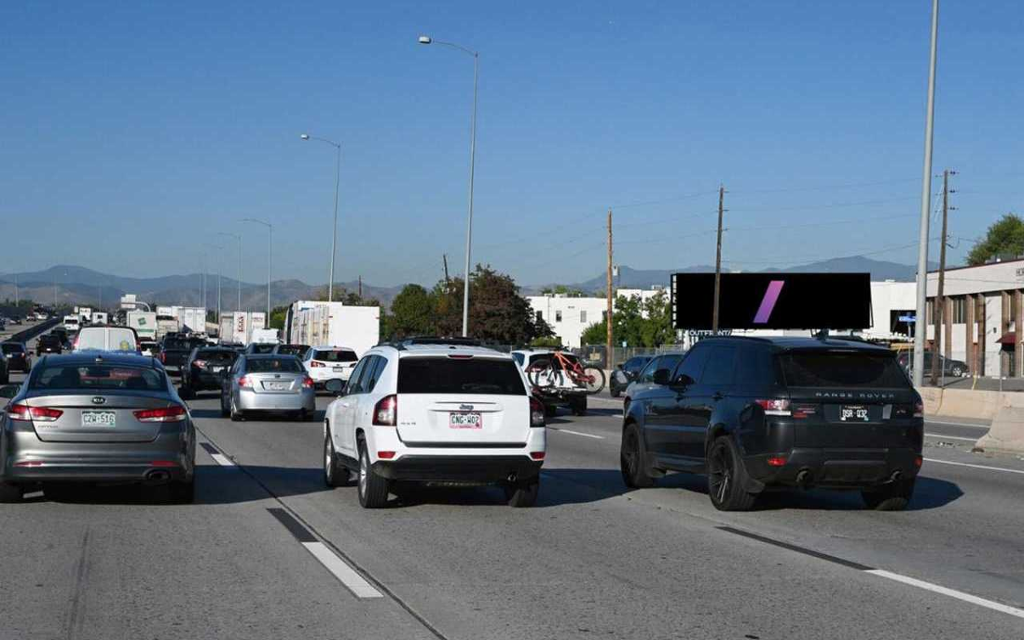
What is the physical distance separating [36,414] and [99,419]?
1.94 feet

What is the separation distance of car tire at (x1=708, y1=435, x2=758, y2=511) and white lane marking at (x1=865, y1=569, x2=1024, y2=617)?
331cm

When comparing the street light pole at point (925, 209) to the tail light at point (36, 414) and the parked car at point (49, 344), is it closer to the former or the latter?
the tail light at point (36, 414)

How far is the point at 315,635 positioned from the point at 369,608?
85 cm

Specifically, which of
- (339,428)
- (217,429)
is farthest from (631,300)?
(339,428)

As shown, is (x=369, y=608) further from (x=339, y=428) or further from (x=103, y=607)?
(x=339, y=428)

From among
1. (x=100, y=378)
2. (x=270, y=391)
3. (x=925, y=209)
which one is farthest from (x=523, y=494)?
(x=925, y=209)

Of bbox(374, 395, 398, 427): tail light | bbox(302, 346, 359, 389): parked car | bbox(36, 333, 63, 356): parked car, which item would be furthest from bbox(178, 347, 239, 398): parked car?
bbox(36, 333, 63, 356): parked car

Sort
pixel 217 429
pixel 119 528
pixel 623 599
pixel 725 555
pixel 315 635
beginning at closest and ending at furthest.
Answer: pixel 315 635 < pixel 623 599 < pixel 725 555 < pixel 119 528 < pixel 217 429

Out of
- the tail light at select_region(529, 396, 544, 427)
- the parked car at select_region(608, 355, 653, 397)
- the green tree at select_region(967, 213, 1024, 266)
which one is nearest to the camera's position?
the tail light at select_region(529, 396, 544, 427)

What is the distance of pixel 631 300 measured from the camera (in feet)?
477

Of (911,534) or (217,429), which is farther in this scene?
(217,429)

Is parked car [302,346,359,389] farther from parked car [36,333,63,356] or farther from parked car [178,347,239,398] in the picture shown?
parked car [36,333,63,356]

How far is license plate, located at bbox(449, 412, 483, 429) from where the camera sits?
13.6 meters

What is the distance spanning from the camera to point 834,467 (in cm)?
1338
